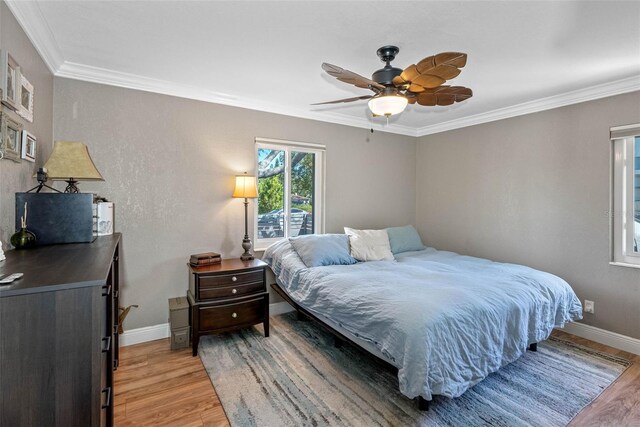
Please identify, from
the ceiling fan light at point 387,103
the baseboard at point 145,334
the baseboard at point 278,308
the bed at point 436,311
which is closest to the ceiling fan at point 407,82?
the ceiling fan light at point 387,103

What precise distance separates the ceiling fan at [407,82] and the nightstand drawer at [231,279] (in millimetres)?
1655

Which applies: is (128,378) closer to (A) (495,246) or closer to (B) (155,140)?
(B) (155,140)

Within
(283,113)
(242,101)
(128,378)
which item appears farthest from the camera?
(283,113)

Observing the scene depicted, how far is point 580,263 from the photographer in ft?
10.1

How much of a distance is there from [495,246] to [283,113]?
298 centimetres

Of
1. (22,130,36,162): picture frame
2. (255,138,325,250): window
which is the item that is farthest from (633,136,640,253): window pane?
(22,130,36,162): picture frame

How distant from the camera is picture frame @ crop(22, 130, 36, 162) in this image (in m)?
1.77

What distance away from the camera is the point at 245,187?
3.09 metres

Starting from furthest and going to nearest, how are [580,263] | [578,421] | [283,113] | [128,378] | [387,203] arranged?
[387,203] → [283,113] → [580,263] → [128,378] → [578,421]

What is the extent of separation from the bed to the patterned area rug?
26 centimetres

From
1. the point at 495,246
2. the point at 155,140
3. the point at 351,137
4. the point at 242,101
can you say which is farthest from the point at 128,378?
the point at 495,246

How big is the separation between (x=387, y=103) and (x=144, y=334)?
288 centimetres

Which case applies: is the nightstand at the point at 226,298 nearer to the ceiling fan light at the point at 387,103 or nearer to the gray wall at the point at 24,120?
the gray wall at the point at 24,120

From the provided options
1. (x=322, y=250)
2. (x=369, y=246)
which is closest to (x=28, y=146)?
(x=322, y=250)
